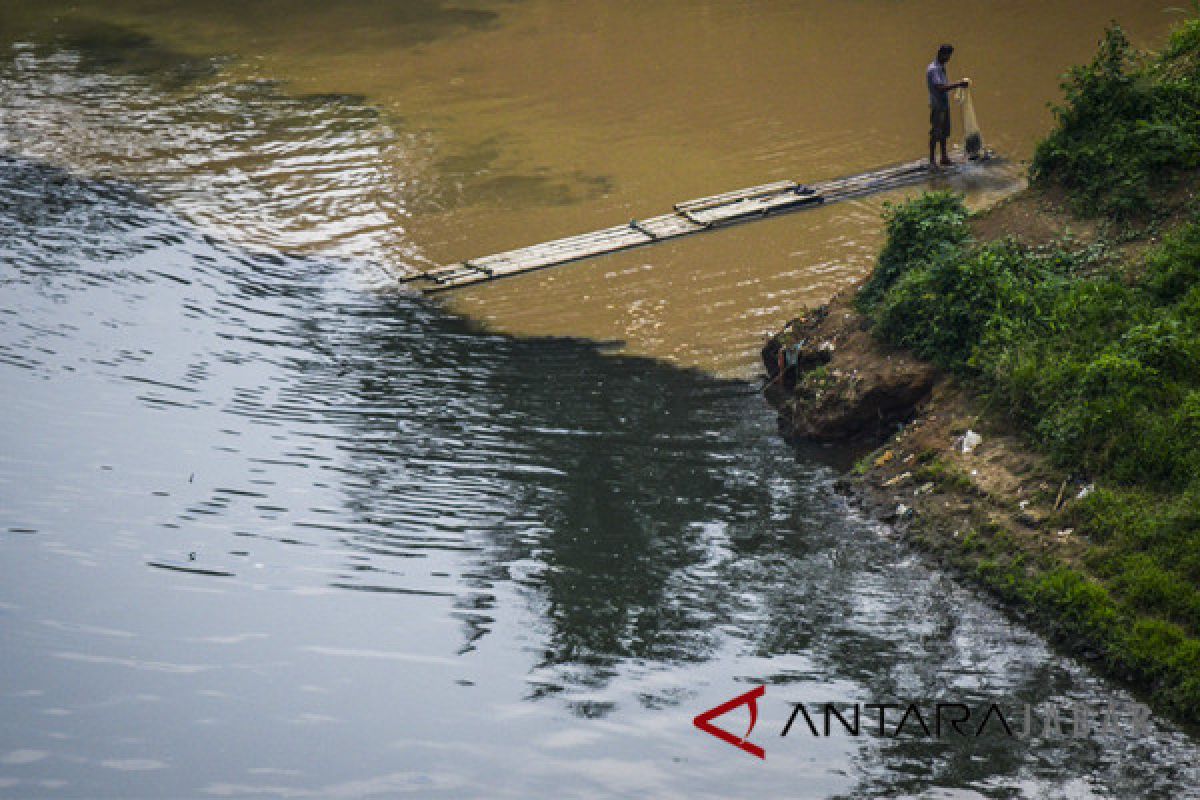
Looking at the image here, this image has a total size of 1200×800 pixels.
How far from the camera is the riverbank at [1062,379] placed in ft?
20.6

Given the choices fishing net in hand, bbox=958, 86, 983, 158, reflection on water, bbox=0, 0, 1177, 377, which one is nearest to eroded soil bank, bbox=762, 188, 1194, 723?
reflection on water, bbox=0, 0, 1177, 377

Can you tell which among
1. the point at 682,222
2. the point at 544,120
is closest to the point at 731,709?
the point at 682,222

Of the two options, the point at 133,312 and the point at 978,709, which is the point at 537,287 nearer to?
the point at 133,312

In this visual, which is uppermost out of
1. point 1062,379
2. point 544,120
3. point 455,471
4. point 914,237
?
point 544,120

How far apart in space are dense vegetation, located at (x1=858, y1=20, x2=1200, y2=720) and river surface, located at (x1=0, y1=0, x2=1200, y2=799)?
1.57ft

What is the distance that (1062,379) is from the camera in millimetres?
7543

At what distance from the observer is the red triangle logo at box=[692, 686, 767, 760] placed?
5.34m

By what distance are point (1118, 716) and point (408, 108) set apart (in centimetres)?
1348

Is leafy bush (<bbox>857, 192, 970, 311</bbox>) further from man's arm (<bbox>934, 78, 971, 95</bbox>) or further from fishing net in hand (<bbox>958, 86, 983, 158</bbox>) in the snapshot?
fishing net in hand (<bbox>958, 86, 983, 158</bbox>)

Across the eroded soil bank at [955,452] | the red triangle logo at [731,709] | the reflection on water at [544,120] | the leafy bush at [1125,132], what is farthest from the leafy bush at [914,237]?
the red triangle logo at [731,709]

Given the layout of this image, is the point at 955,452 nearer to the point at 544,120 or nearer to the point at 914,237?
the point at 914,237

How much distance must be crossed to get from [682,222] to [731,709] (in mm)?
7721

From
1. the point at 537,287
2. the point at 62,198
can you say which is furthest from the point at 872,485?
the point at 62,198

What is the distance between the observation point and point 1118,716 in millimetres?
5566
